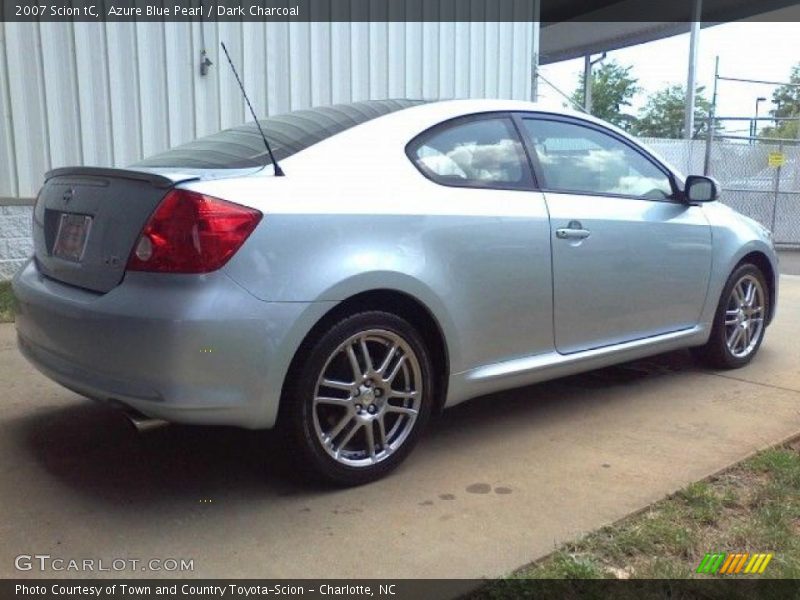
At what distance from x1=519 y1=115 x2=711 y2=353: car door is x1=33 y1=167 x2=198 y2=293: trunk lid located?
183cm

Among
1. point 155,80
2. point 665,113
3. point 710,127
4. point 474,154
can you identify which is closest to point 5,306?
point 155,80

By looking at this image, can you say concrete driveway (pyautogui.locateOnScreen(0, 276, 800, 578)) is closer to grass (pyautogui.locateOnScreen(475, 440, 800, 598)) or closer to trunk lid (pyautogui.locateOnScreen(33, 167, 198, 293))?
grass (pyautogui.locateOnScreen(475, 440, 800, 598))

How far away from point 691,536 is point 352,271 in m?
1.53

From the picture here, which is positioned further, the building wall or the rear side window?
the building wall

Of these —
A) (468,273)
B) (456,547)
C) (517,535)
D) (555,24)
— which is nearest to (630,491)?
(517,535)

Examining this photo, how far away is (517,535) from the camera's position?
8.82 feet

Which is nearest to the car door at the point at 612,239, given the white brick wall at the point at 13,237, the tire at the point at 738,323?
the tire at the point at 738,323

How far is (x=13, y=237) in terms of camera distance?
278 inches

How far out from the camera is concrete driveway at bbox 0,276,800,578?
8.42 feet

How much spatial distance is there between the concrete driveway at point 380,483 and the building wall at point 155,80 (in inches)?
133

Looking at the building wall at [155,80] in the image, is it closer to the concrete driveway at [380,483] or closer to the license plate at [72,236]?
the concrete driveway at [380,483]

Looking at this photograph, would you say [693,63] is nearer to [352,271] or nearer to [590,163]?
[590,163]

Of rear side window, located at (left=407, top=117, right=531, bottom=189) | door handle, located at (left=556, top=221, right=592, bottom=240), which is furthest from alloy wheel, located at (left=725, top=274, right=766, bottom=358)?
rear side window, located at (left=407, top=117, right=531, bottom=189)

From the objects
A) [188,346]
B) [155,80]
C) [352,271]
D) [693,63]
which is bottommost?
[188,346]
